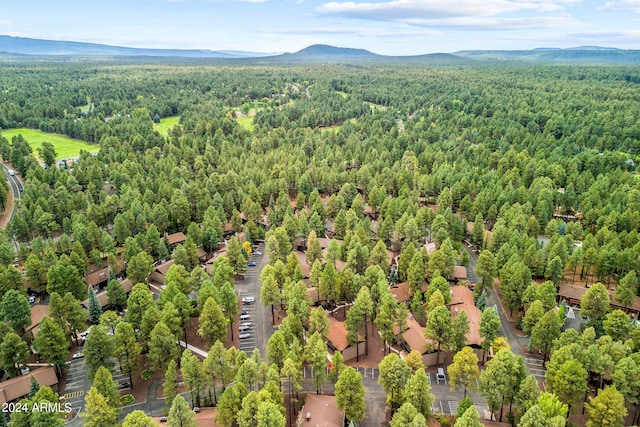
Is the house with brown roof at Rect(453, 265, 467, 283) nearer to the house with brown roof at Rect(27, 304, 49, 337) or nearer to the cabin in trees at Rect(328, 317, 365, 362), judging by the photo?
the cabin in trees at Rect(328, 317, 365, 362)

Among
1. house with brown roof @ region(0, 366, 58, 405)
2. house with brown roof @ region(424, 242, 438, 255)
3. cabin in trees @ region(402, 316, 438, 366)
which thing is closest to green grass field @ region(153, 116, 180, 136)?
house with brown roof @ region(424, 242, 438, 255)

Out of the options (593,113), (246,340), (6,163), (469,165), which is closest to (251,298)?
(246,340)

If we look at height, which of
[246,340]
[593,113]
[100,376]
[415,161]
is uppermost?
[593,113]

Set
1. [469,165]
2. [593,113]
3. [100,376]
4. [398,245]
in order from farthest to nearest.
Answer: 1. [593,113]
2. [469,165]
3. [398,245]
4. [100,376]

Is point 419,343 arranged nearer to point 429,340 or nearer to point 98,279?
point 429,340

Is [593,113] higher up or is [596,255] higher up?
[593,113]

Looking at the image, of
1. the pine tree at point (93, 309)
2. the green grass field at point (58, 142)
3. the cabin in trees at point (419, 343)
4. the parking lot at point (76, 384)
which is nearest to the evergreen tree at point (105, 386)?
the parking lot at point (76, 384)

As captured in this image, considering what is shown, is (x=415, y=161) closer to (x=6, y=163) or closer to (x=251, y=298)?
(x=251, y=298)
